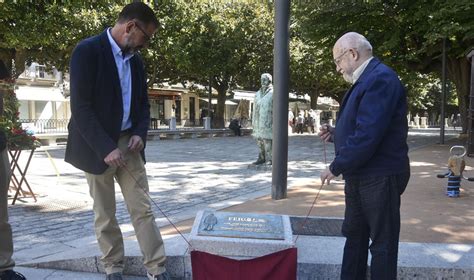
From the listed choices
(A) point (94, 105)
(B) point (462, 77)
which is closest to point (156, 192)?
(A) point (94, 105)

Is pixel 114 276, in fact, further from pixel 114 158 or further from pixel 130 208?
pixel 114 158

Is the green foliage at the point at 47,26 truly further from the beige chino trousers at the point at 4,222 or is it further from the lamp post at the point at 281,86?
the beige chino trousers at the point at 4,222

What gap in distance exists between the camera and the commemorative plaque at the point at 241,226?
11.3ft

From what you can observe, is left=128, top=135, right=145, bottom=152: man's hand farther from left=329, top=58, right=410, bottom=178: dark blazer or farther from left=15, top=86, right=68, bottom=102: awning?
left=15, top=86, right=68, bottom=102: awning

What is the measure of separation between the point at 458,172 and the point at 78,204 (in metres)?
5.65

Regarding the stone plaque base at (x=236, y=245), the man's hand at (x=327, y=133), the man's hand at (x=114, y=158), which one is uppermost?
the man's hand at (x=327, y=133)

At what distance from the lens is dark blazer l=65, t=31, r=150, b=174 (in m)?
3.13

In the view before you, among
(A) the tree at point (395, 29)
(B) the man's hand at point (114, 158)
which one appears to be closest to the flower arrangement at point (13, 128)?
(B) the man's hand at point (114, 158)

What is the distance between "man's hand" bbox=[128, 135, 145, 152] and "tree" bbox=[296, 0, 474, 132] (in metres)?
14.3

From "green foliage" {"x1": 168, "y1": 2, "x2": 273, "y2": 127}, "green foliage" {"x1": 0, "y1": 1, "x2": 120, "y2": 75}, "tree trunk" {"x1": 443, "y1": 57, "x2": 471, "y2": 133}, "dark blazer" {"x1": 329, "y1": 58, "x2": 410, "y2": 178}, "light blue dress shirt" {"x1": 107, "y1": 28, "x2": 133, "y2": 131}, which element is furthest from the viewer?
"green foliage" {"x1": 168, "y1": 2, "x2": 273, "y2": 127}

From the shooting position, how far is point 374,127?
284 centimetres

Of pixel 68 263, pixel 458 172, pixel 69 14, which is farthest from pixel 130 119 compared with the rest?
pixel 69 14

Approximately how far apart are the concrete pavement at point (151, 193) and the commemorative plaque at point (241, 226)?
1239mm

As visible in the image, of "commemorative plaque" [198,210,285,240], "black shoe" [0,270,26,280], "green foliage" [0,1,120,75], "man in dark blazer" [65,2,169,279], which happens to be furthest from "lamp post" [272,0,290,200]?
"green foliage" [0,1,120,75]
